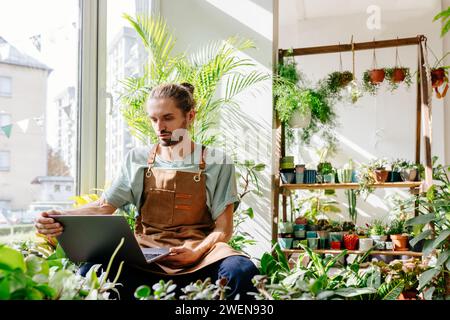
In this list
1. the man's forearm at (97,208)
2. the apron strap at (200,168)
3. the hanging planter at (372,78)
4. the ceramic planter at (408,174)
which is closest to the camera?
the man's forearm at (97,208)

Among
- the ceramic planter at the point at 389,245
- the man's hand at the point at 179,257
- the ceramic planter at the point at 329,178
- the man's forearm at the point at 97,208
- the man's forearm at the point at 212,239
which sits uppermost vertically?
the ceramic planter at the point at 329,178

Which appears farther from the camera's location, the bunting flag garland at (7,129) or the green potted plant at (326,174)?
the green potted plant at (326,174)

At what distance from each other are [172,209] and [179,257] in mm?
352

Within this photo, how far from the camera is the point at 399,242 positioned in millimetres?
3859

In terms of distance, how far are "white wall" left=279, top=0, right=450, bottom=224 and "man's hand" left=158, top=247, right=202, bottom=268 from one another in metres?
4.45

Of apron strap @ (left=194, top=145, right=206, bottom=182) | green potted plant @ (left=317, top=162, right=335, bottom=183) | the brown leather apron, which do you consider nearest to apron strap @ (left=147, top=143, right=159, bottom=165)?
the brown leather apron

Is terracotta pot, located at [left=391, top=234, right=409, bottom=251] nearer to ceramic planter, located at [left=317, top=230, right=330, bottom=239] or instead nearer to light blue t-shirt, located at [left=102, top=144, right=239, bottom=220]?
ceramic planter, located at [left=317, top=230, right=330, bottom=239]

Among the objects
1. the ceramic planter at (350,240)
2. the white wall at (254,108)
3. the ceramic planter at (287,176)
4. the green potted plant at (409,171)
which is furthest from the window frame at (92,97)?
the green potted plant at (409,171)

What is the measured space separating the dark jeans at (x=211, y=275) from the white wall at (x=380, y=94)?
446 cm

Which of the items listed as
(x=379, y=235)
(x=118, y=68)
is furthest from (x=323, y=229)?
(x=118, y=68)

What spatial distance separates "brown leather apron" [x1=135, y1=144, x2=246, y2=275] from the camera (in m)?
2.02

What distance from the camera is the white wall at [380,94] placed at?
6.02 m

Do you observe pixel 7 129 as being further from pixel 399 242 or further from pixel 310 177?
pixel 399 242

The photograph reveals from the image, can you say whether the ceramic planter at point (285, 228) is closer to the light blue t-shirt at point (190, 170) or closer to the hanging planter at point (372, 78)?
the hanging planter at point (372, 78)
